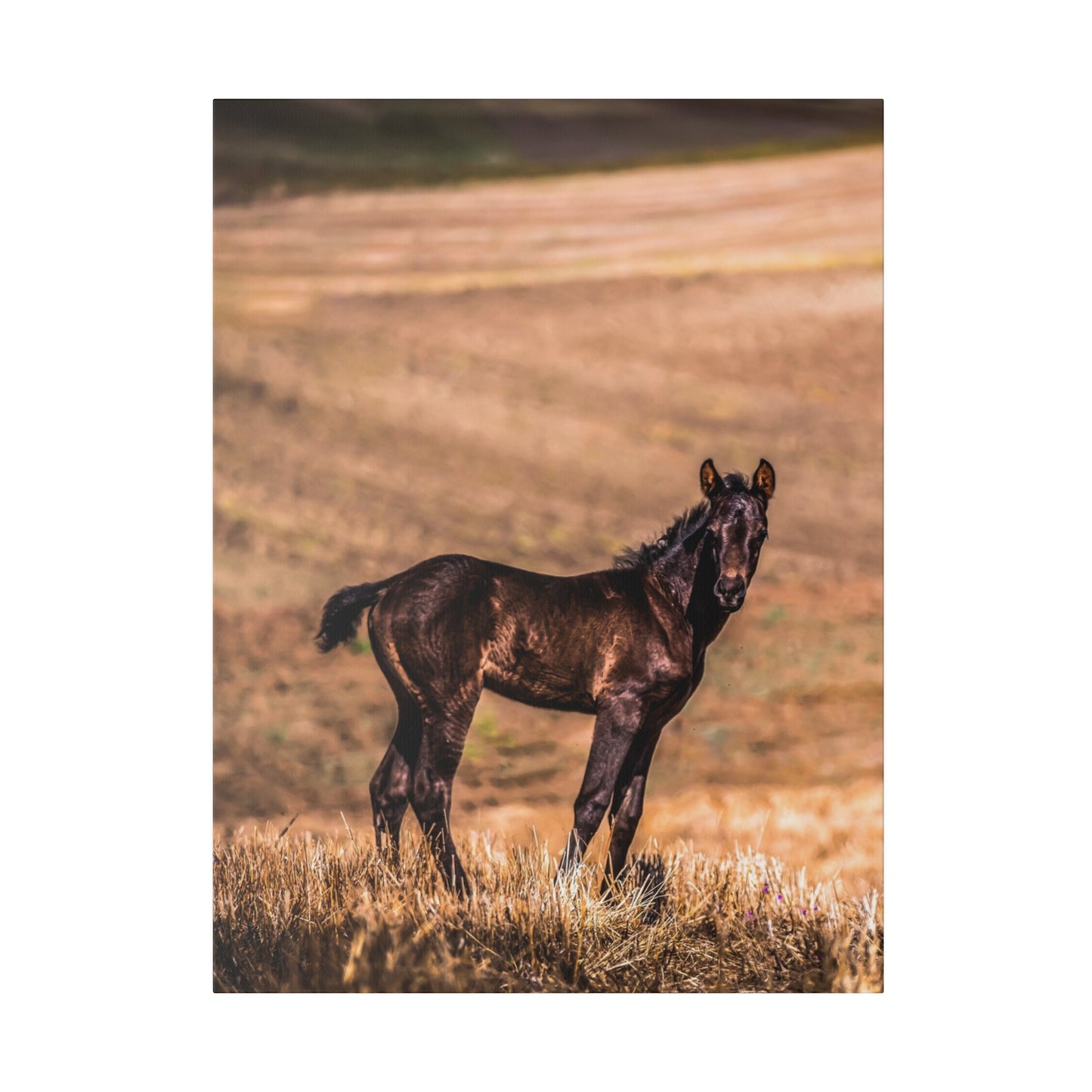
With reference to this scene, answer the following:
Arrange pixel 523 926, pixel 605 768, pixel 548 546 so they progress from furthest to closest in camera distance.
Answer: pixel 548 546 → pixel 605 768 → pixel 523 926

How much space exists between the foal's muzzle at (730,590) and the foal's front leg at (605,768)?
394 millimetres

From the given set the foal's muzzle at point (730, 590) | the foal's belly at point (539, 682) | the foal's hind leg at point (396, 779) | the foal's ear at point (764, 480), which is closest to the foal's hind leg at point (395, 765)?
the foal's hind leg at point (396, 779)

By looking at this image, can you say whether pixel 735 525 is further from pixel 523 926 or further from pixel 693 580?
pixel 523 926

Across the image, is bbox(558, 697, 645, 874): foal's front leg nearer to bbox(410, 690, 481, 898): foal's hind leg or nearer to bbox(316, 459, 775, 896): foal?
bbox(316, 459, 775, 896): foal

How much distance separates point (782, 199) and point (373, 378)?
1.41m

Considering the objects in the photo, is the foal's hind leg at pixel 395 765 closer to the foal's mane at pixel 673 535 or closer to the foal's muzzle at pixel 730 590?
the foal's mane at pixel 673 535

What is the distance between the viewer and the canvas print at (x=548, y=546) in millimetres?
3566

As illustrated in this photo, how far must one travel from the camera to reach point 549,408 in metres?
3.76

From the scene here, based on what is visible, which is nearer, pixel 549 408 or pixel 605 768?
pixel 605 768

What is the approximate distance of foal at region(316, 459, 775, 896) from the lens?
11.8 ft

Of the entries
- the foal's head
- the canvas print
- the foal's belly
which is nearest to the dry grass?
the canvas print

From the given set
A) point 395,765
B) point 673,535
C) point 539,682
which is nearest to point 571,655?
point 539,682

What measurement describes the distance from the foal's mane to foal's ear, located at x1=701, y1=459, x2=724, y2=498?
0.08 feet

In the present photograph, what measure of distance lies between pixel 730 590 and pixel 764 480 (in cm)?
37
